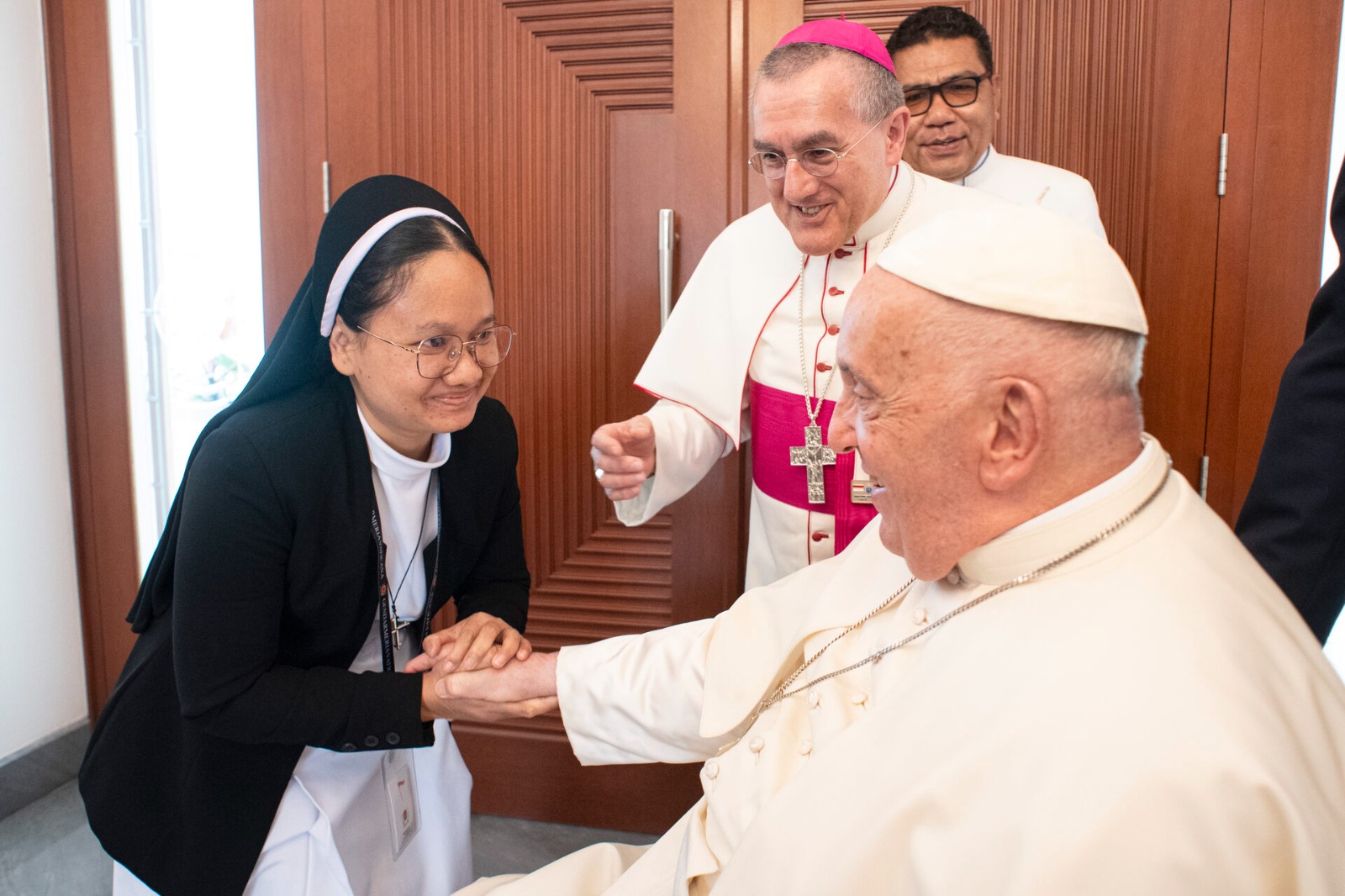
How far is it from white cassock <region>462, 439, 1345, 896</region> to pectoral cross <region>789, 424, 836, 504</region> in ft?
2.66

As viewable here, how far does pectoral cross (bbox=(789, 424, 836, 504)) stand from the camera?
2.29 m

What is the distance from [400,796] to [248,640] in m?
0.54

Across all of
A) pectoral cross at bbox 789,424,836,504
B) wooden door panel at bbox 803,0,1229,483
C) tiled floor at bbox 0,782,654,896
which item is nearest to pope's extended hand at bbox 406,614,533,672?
pectoral cross at bbox 789,424,836,504

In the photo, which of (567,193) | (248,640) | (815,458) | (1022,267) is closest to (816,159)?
(815,458)

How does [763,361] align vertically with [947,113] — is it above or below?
below

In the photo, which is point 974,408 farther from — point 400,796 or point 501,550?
point 400,796

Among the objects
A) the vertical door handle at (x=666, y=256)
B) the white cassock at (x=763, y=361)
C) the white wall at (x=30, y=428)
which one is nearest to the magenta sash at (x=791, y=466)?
the white cassock at (x=763, y=361)

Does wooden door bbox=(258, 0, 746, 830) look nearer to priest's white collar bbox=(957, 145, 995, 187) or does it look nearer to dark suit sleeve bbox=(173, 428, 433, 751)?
priest's white collar bbox=(957, 145, 995, 187)

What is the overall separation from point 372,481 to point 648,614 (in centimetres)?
147

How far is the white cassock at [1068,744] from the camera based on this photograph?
96 centimetres

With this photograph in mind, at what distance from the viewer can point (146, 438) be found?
3572 millimetres

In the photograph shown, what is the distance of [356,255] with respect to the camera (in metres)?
1.72

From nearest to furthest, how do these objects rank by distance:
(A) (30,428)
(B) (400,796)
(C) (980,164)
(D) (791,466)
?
(B) (400,796) < (D) (791,466) < (C) (980,164) < (A) (30,428)

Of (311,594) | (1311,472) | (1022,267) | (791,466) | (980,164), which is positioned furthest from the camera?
(980,164)
